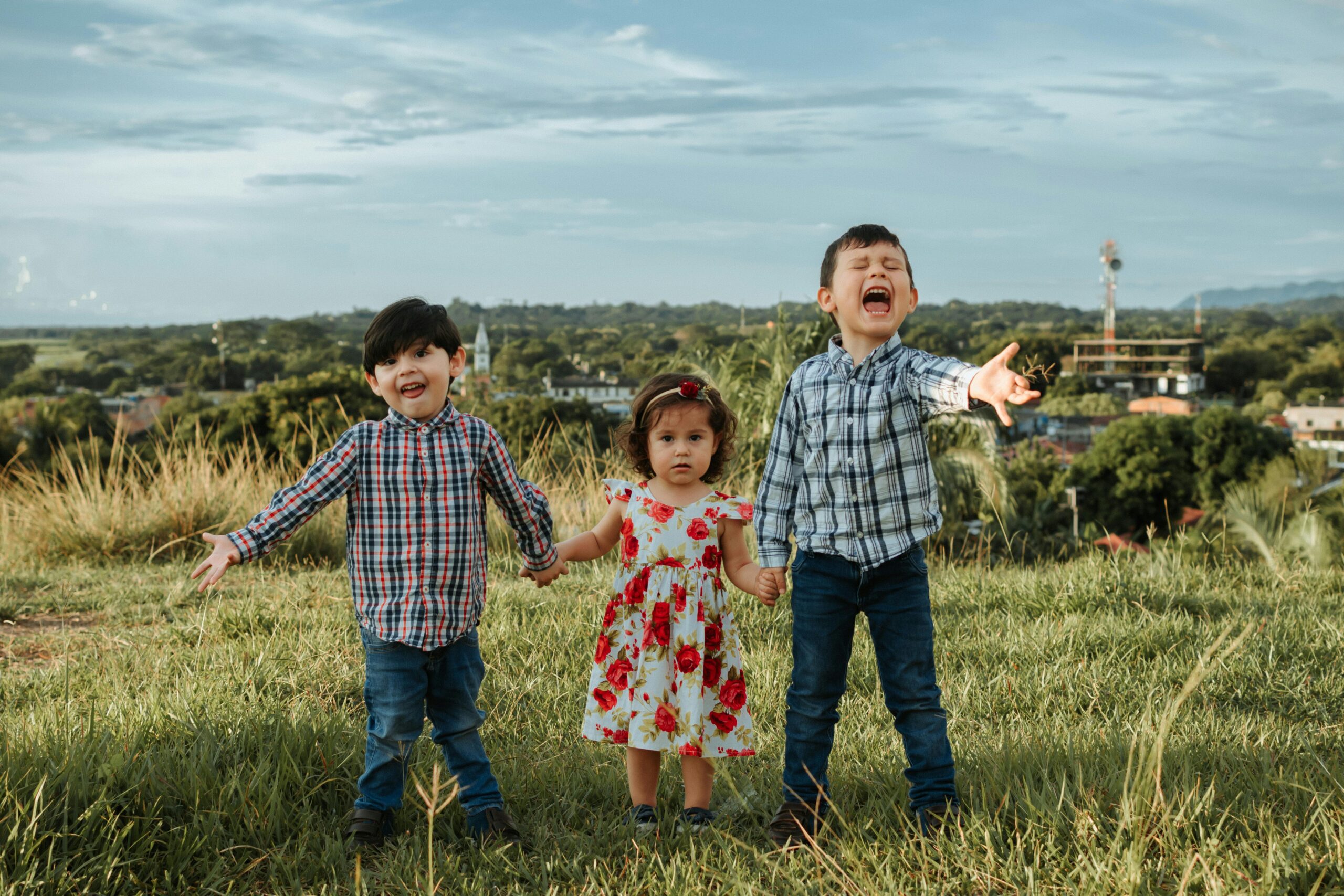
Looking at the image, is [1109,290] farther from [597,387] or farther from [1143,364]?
[597,387]

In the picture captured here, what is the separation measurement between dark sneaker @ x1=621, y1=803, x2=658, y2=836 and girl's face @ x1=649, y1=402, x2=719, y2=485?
3.00ft

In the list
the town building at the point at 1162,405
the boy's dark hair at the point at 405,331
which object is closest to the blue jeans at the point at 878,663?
the boy's dark hair at the point at 405,331

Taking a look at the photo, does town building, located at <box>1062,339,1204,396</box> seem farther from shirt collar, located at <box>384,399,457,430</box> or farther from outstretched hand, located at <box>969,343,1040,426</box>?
shirt collar, located at <box>384,399,457,430</box>

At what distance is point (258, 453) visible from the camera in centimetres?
904

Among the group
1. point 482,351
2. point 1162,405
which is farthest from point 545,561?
point 1162,405

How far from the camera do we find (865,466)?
282 cm

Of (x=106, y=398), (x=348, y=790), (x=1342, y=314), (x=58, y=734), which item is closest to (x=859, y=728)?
(x=348, y=790)

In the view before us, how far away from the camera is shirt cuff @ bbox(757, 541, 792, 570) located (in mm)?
2865

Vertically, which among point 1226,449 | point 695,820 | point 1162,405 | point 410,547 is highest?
point 410,547

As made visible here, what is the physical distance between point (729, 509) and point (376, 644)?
41.2 inches

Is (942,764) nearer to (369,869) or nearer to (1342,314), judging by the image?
(369,869)

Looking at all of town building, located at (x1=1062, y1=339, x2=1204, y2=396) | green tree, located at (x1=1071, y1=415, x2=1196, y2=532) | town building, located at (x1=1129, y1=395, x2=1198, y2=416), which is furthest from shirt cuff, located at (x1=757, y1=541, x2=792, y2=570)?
town building, located at (x1=1062, y1=339, x2=1204, y2=396)

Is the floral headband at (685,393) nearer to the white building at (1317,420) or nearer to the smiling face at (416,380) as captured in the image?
the smiling face at (416,380)

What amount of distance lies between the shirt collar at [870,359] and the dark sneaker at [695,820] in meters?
1.29
